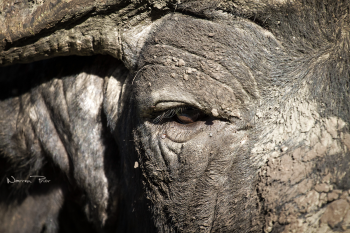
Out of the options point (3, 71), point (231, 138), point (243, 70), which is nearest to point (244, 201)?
point (231, 138)

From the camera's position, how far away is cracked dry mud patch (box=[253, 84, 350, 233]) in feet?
4.77

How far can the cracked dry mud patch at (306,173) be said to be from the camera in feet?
4.77

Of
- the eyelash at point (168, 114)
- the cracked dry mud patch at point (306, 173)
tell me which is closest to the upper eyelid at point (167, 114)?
the eyelash at point (168, 114)

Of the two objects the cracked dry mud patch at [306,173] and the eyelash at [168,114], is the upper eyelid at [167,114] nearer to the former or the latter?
the eyelash at [168,114]

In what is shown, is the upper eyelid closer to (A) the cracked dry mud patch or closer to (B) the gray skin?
(B) the gray skin

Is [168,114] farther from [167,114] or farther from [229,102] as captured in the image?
[229,102]

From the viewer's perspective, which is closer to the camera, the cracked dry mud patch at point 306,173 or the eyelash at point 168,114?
the cracked dry mud patch at point 306,173

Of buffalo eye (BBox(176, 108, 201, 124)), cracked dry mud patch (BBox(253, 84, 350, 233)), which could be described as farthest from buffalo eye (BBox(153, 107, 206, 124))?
cracked dry mud patch (BBox(253, 84, 350, 233))

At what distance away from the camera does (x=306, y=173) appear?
149 cm

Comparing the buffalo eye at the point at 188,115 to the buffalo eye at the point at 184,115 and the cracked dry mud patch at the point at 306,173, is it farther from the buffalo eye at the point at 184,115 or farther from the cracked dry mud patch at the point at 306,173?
the cracked dry mud patch at the point at 306,173

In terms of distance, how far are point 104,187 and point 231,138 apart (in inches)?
41.3

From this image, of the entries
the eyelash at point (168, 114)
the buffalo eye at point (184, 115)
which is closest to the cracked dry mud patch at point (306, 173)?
the buffalo eye at point (184, 115)

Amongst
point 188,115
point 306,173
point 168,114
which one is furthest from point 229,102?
point 306,173

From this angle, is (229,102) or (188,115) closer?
(229,102)
